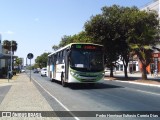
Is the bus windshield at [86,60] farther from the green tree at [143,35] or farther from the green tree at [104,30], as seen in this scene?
the green tree at [104,30]

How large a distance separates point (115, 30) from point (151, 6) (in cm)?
4355

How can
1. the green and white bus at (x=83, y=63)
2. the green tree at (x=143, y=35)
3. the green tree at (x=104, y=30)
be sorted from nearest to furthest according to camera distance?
1. the green and white bus at (x=83, y=63)
2. the green tree at (x=143, y=35)
3. the green tree at (x=104, y=30)

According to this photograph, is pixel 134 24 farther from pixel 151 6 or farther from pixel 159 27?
pixel 151 6

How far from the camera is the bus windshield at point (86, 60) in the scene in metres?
24.9

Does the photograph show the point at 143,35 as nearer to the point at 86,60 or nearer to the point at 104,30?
the point at 104,30

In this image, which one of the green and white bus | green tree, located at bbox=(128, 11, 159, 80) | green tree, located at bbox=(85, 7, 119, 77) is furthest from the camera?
green tree, located at bbox=(85, 7, 119, 77)

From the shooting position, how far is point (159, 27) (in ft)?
Result: 126

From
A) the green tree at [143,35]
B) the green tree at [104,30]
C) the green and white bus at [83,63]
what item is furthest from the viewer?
the green tree at [104,30]

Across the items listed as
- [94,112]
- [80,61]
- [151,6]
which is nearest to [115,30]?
[80,61]

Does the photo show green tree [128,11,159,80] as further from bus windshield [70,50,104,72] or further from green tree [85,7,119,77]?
bus windshield [70,50,104,72]

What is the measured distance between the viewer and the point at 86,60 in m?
25.0

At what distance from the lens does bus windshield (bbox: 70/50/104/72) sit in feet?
81.7

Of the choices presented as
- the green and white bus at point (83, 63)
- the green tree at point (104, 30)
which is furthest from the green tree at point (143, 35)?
the green and white bus at point (83, 63)

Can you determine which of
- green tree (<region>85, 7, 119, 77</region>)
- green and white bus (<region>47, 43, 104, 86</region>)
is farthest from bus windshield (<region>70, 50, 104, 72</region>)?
green tree (<region>85, 7, 119, 77</region>)
